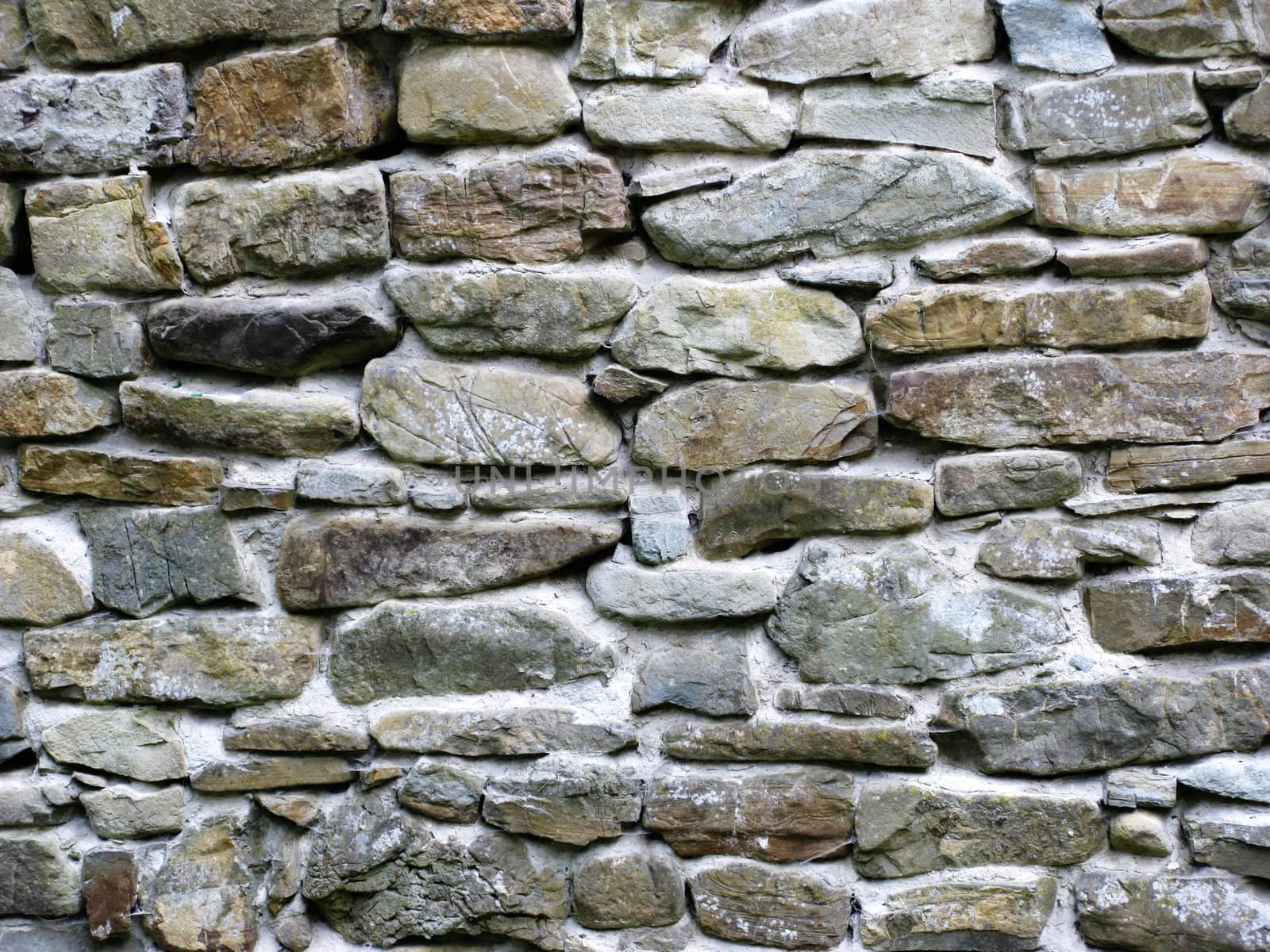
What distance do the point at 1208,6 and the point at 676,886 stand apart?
4.91ft

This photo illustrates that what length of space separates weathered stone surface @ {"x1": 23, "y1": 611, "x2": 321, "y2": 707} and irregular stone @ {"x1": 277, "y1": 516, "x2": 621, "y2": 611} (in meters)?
0.08

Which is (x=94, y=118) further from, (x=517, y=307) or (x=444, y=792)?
(x=444, y=792)

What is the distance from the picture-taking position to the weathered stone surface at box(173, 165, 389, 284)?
4.93 ft

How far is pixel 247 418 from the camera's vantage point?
152 cm

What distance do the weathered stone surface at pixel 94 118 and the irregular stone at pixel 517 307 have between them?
46 cm

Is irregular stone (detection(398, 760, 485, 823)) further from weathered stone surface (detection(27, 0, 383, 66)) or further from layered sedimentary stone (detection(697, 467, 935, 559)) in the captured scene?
weathered stone surface (detection(27, 0, 383, 66))

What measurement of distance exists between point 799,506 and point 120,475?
1.06 meters

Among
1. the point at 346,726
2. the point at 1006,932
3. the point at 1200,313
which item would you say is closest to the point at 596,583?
the point at 346,726

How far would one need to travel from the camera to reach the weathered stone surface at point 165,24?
1490mm

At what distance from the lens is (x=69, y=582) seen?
156 centimetres

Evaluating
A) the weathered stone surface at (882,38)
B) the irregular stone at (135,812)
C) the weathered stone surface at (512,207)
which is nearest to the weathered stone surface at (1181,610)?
the weathered stone surface at (882,38)

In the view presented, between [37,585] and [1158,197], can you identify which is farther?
[37,585]

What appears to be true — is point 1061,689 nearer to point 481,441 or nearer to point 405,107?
point 481,441

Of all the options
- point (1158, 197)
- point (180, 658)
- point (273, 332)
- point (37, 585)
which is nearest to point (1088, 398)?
point (1158, 197)
